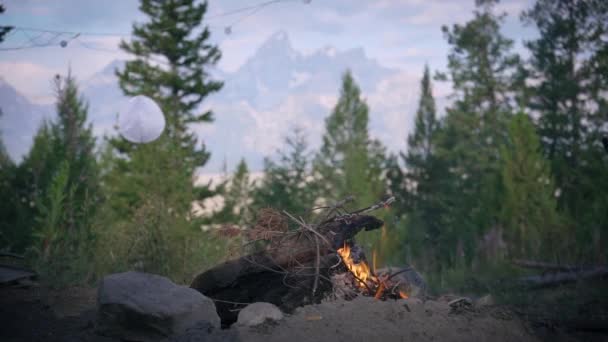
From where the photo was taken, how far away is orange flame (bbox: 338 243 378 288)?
5.50 meters

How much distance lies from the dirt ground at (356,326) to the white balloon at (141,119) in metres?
9.60

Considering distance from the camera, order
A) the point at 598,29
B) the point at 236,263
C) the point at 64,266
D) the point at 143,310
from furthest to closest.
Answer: the point at 598,29 → the point at 64,266 → the point at 236,263 → the point at 143,310

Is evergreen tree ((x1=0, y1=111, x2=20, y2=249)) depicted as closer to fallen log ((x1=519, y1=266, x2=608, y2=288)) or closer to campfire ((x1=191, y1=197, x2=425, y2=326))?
campfire ((x1=191, y1=197, x2=425, y2=326))

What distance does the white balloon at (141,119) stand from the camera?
577 inches

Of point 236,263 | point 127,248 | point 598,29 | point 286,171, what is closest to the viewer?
point 236,263

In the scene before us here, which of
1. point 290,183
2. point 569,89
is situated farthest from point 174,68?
point 569,89

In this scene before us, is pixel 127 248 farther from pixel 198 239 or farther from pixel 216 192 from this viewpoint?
pixel 216 192

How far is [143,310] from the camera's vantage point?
4.70 m

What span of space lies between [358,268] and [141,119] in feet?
34.7

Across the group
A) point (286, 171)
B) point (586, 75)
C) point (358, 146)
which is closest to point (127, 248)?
point (286, 171)

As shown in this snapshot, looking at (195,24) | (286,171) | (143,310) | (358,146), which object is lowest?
(143,310)

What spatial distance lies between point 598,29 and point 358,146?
18677 mm

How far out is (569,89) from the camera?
27.8 m

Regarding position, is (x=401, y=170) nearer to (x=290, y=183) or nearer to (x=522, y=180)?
(x=290, y=183)
